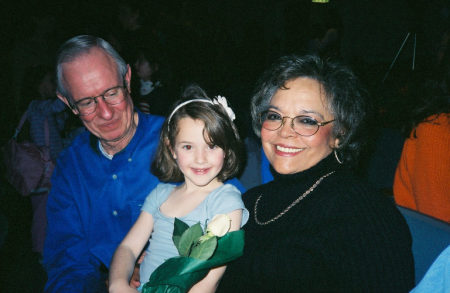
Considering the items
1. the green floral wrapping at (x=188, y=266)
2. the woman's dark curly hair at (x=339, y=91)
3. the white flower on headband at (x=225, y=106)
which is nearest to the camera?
the green floral wrapping at (x=188, y=266)

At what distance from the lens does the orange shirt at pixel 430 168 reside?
85.0 inches

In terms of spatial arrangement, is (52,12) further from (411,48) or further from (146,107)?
(411,48)

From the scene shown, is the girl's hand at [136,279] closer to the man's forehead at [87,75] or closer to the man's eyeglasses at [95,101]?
the man's eyeglasses at [95,101]

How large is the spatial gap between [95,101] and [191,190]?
90cm

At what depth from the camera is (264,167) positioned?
7.89 feet

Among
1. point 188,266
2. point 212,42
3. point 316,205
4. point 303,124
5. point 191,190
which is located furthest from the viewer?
point 212,42

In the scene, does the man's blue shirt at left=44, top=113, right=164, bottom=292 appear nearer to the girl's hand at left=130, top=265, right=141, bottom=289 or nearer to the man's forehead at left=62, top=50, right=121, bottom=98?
the girl's hand at left=130, top=265, right=141, bottom=289

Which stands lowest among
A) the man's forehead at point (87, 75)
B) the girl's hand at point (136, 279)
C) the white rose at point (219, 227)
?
the girl's hand at point (136, 279)

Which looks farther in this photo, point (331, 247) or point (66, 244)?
point (66, 244)

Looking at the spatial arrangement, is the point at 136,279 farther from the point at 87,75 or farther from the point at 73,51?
the point at 73,51

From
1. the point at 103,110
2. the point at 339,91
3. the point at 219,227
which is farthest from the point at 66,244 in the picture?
the point at 339,91

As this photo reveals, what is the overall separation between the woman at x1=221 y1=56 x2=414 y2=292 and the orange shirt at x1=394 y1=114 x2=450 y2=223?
0.70 meters

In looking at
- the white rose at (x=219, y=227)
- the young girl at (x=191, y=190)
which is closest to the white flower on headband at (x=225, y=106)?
the young girl at (x=191, y=190)

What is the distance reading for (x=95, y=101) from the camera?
6.91ft
